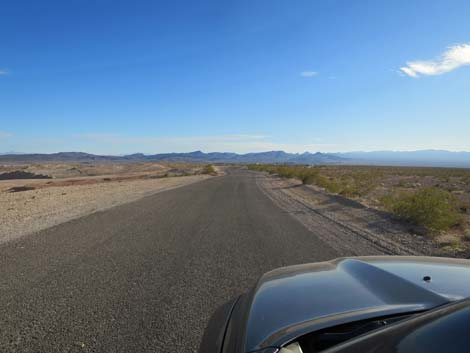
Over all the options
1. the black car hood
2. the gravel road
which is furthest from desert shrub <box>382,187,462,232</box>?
the black car hood

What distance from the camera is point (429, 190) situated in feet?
46.1

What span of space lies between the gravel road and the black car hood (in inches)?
61.4

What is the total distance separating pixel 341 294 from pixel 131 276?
4514 mm

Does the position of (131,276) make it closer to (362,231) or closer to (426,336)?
(426,336)

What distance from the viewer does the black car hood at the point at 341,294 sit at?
6.97 feet

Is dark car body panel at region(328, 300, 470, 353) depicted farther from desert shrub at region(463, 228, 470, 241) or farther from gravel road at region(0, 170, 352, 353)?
desert shrub at region(463, 228, 470, 241)

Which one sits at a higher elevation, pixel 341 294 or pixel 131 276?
pixel 341 294

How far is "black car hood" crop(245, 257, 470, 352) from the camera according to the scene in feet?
6.97

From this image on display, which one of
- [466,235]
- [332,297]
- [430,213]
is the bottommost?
[466,235]

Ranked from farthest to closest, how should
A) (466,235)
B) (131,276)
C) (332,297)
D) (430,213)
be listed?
(430,213) < (466,235) < (131,276) < (332,297)

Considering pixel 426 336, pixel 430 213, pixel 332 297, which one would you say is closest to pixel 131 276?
pixel 332 297

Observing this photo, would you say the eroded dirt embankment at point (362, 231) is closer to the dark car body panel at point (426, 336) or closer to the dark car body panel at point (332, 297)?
the dark car body panel at point (332, 297)

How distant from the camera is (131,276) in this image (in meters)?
6.25

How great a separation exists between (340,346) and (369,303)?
0.78m
